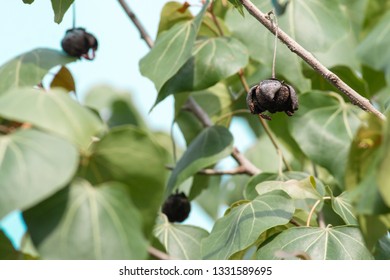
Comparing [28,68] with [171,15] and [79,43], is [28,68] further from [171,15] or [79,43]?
[171,15]

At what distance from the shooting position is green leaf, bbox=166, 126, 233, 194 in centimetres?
182

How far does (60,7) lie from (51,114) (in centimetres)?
60

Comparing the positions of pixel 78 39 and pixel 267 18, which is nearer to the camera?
pixel 267 18

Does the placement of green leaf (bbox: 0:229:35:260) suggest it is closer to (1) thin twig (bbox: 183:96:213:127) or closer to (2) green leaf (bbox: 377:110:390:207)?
(2) green leaf (bbox: 377:110:390:207)

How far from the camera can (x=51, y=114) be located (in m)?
0.96

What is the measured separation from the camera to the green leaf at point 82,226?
0.97 meters

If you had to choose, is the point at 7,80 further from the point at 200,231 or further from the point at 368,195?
the point at 368,195

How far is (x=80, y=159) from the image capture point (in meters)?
1.04

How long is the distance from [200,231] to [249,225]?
29cm

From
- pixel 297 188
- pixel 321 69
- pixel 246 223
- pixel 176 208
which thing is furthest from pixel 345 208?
pixel 176 208

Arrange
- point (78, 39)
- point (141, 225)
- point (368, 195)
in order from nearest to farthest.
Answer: point (368, 195) → point (141, 225) → point (78, 39)

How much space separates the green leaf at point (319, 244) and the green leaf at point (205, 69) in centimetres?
46

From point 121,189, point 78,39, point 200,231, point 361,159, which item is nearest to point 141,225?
point 121,189

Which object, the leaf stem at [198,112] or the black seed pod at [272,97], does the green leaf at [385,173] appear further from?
the leaf stem at [198,112]
